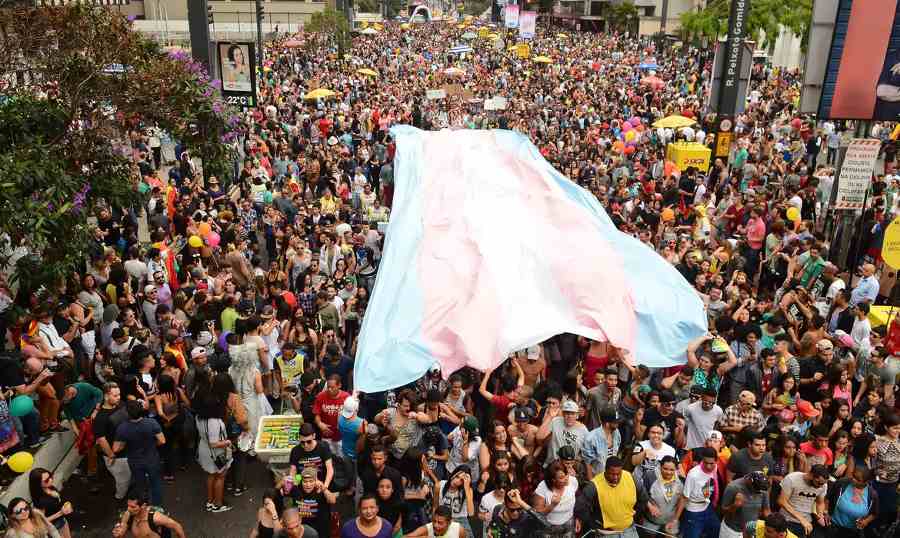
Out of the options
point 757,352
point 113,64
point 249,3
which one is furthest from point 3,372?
point 249,3

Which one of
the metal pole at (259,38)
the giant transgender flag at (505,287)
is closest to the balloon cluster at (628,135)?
the giant transgender flag at (505,287)

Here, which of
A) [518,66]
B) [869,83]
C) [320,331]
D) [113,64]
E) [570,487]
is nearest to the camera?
[570,487]

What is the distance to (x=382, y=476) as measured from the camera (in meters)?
6.38

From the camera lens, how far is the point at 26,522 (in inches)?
226

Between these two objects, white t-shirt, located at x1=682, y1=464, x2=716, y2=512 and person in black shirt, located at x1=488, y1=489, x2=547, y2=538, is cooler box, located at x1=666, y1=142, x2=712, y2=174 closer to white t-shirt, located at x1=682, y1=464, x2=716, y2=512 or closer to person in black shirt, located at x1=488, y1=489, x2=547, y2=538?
white t-shirt, located at x1=682, y1=464, x2=716, y2=512

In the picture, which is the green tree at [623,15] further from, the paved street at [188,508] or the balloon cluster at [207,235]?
the paved street at [188,508]

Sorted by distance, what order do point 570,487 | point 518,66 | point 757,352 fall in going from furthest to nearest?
point 518,66, point 757,352, point 570,487

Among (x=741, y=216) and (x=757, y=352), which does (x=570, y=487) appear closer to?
(x=757, y=352)

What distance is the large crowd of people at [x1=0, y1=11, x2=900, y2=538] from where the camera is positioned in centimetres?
634

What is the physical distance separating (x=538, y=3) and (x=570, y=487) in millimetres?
110013

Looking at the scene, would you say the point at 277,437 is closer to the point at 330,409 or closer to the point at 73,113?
the point at 330,409

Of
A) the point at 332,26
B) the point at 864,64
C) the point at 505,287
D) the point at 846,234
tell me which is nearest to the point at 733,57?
the point at 864,64

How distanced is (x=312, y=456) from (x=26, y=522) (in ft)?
6.94

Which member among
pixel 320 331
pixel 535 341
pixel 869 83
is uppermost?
pixel 869 83
